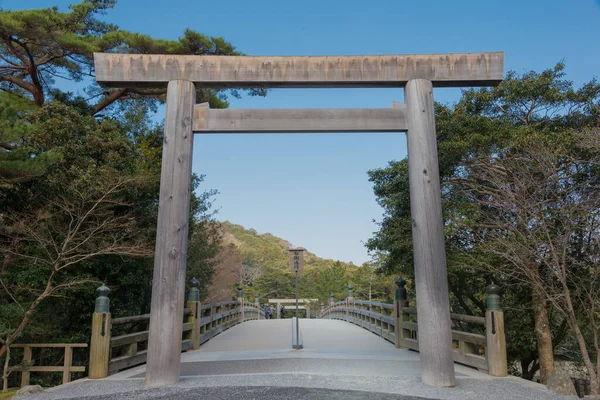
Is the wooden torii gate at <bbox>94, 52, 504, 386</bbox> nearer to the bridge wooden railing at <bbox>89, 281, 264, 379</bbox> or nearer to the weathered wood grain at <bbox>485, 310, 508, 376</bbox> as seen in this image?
the weathered wood grain at <bbox>485, 310, 508, 376</bbox>

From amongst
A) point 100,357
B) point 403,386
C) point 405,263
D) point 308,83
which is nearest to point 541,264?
point 405,263

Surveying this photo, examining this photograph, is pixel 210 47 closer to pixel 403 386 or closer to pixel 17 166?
pixel 17 166

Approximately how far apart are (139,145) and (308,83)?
26.5 ft

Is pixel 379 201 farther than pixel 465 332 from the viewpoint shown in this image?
Yes

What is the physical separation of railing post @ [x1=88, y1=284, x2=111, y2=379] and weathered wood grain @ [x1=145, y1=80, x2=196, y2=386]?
1.07 metres

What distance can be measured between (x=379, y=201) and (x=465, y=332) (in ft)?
16.5

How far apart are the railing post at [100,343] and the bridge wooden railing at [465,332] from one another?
4.29 meters

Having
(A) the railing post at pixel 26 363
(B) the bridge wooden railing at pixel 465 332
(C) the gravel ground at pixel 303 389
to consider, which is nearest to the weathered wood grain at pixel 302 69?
(B) the bridge wooden railing at pixel 465 332

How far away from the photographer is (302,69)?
4.89 m

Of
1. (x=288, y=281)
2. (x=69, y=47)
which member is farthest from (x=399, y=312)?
(x=288, y=281)

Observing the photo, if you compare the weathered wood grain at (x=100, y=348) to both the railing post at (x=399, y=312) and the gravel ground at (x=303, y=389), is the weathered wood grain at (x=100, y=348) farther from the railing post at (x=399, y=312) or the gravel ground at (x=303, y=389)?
the railing post at (x=399, y=312)

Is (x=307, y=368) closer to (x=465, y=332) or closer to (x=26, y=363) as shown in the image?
(x=465, y=332)

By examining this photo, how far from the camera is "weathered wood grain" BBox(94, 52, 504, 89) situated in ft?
15.9

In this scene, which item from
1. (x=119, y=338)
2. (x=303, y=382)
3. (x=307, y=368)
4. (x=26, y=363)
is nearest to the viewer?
(x=303, y=382)
